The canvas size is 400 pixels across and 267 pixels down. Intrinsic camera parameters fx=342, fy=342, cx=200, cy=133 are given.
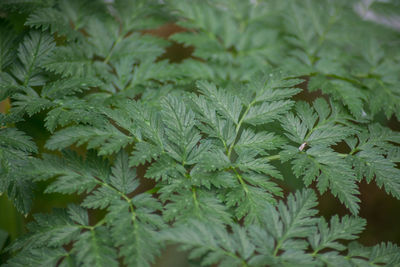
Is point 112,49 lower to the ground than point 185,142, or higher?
higher

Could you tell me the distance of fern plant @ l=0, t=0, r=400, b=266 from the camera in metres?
0.81

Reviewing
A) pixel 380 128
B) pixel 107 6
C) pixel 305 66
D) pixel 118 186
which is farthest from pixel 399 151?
pixel 107 6

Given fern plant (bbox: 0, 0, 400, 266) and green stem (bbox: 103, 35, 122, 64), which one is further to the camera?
green stem (bbox: 103, 35, 122, 64)

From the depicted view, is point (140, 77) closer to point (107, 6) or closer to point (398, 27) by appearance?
point (107, 6)

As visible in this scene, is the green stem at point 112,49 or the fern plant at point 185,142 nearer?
the fern plant at point 185,142

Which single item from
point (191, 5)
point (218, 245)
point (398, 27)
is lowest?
point (218, 245)

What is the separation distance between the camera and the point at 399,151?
Answer: 1.02 m

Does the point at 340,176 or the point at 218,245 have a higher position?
the point at 340,176

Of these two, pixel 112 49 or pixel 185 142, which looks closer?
pixel 185 142

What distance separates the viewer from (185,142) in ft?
3.01

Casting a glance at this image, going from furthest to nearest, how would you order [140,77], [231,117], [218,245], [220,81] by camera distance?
[220,81] < [140,77] < [231,117] < [218,245]

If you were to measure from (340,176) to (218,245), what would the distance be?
14.8 inches

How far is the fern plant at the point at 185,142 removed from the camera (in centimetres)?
81

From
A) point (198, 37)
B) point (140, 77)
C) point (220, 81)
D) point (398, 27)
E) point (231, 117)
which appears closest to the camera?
point (231, 117)
